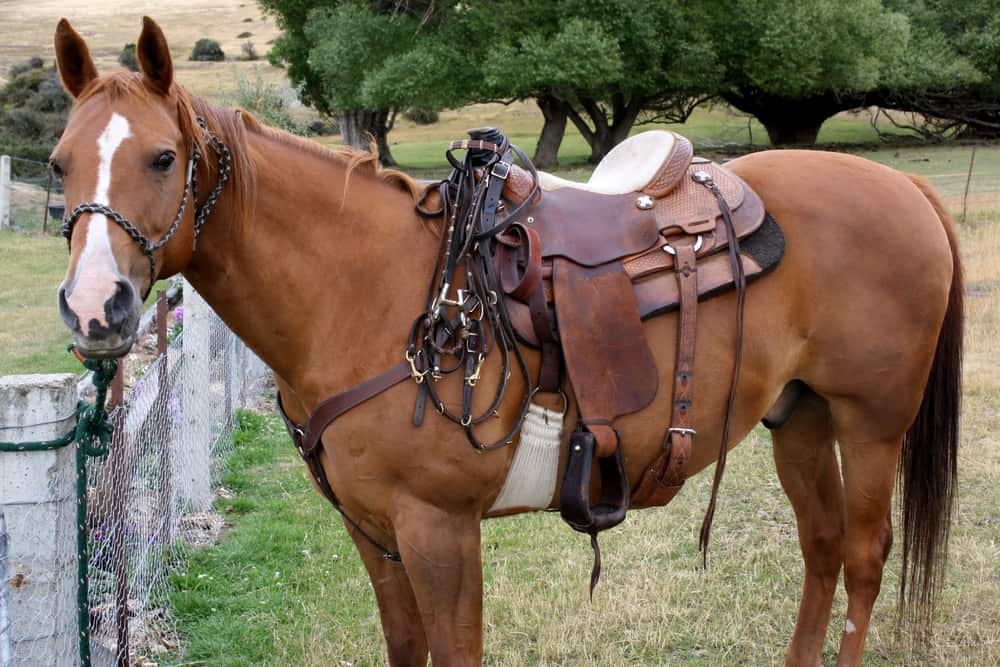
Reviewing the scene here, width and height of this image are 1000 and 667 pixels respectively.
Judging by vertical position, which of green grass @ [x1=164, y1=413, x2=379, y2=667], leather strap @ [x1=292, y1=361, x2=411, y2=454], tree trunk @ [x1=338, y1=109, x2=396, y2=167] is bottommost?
tree trunk @ [x1=338, y1=109, x2=396, y2=167]

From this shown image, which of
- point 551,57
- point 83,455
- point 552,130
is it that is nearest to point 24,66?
point 552,130

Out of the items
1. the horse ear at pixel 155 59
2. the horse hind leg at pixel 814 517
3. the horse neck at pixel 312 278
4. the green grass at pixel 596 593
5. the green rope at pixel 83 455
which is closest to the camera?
the horse ear at pixel 155 59

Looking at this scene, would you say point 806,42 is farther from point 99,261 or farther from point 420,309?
point 99,261

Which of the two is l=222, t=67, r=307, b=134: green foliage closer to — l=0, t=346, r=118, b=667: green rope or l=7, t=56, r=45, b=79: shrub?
l=0, t=346, r=118, b=667: green rope

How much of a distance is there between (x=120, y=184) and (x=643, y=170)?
1.68 metres

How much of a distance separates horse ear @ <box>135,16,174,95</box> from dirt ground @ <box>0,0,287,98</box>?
1580 inches

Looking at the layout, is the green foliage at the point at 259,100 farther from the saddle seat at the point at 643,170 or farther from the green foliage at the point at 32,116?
the saddle seat at the point at 643,170

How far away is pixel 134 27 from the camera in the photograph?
196 feet

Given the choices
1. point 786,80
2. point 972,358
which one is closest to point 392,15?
point 786,80

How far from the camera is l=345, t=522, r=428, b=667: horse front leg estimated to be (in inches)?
112

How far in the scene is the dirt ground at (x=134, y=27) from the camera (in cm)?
4703

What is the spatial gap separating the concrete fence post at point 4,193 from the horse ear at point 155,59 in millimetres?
17386

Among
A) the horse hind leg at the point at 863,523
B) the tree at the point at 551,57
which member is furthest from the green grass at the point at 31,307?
the tree at the point at 551,57

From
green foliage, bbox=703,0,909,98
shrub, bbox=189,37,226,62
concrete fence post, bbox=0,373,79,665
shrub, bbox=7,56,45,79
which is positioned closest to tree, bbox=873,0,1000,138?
green foliage, bbox=703,0,909,98
